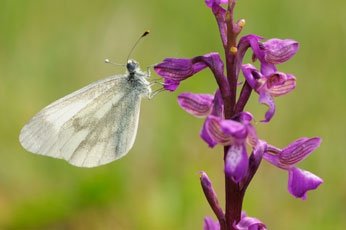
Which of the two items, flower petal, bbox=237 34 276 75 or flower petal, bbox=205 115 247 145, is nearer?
flower petal, bbox=205 115 247 145

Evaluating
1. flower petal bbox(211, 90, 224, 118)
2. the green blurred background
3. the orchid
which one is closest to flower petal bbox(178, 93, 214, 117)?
the orchid

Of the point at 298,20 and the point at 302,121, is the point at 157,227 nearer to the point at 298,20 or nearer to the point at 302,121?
the point at 302,121

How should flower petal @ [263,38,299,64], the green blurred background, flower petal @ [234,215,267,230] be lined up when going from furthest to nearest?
1. the green blurred background
2. flower petal @ [263,38,299,64]
3. flower petal @ [234,215,267,230]

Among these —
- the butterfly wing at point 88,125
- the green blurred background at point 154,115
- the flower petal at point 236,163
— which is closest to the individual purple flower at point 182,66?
the flower petal at point 236,163

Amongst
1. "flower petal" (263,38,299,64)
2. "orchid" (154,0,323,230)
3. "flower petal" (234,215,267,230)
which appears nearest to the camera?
"orchid" (154,0,323,230)

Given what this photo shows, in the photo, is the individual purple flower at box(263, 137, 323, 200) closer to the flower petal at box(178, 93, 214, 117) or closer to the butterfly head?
the flower petal at box(178, 93, 214, 117)

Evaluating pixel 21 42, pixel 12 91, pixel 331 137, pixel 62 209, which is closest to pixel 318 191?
pixel 331 137

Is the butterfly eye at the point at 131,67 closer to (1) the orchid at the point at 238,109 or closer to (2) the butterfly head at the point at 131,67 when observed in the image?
(2) the butterfly head at the point at 131,67
